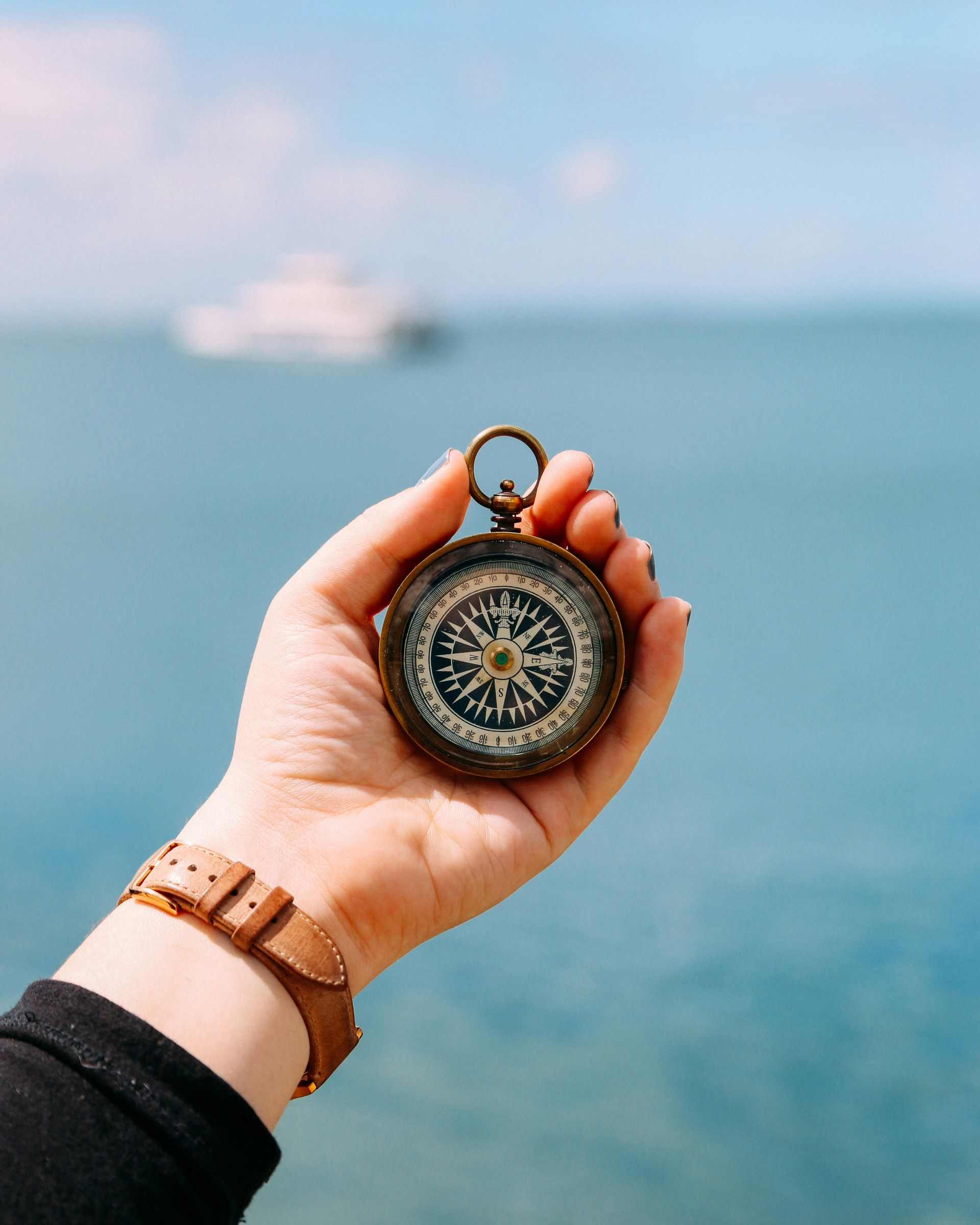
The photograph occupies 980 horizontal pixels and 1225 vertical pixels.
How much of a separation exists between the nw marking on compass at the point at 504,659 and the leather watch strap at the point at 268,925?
0.81 metres

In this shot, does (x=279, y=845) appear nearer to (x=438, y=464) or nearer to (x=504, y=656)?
(x=504, y=656)

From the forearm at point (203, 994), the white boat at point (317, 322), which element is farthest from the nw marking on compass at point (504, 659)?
the white boat at point (317, 322)

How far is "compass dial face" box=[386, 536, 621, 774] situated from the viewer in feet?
10.00

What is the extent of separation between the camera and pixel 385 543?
2982mm

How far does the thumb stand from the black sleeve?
121 centimetres

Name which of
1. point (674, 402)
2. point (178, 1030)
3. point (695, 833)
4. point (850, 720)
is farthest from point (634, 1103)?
point (674, 402)

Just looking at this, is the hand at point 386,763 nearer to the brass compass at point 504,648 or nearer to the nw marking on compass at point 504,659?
the brass compass at point 504,648

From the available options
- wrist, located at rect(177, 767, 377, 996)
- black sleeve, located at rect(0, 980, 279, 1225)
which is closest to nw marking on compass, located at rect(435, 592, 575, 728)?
wrist, located at rect(177, 767, 377, 996)

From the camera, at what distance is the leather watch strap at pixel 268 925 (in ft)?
7.95

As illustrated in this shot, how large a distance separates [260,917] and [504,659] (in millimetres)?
1010

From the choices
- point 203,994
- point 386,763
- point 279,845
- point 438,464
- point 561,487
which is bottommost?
point 203,994

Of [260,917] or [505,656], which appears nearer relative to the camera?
[260,917]

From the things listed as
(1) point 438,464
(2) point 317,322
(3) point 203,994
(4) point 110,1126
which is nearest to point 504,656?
(1) point 438,464

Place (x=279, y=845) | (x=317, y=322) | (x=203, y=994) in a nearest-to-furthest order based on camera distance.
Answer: (x=203, y=994) < (x=279, y=845) < (x=317, y=322)
